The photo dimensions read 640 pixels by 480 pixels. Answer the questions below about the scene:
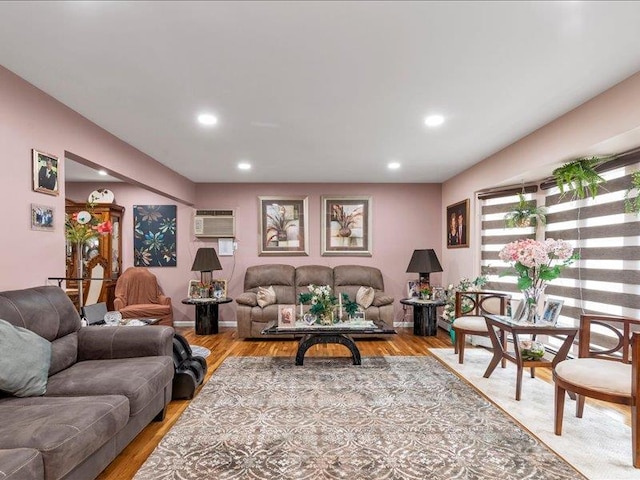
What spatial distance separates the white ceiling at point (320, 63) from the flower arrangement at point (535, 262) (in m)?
1.15

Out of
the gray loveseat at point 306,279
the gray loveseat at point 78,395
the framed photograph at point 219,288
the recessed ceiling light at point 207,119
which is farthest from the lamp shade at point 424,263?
the gray loveseat at point 78,395

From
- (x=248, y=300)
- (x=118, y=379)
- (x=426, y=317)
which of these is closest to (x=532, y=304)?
(x=426, y=317)

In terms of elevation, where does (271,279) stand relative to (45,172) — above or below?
below

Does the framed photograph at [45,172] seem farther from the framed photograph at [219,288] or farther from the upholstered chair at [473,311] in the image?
the upholstered chair at [473,311]

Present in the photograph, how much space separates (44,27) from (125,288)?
14.8 ft

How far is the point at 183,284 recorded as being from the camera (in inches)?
241

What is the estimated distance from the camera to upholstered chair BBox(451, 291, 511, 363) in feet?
12.5

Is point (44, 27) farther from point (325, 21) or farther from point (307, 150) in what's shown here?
point (307, 150)

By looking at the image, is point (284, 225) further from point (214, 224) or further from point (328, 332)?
point (328, 332)

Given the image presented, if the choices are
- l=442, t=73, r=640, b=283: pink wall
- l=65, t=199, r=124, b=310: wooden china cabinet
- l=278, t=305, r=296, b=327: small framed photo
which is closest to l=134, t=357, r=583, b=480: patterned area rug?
l=278, t=305, r=296, b=327: small framed photo

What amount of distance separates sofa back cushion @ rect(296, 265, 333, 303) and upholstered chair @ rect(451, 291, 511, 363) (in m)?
2.17

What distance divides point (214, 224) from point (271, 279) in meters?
1.38

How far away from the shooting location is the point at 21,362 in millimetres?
1980

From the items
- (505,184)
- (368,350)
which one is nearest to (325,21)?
(505,184)
